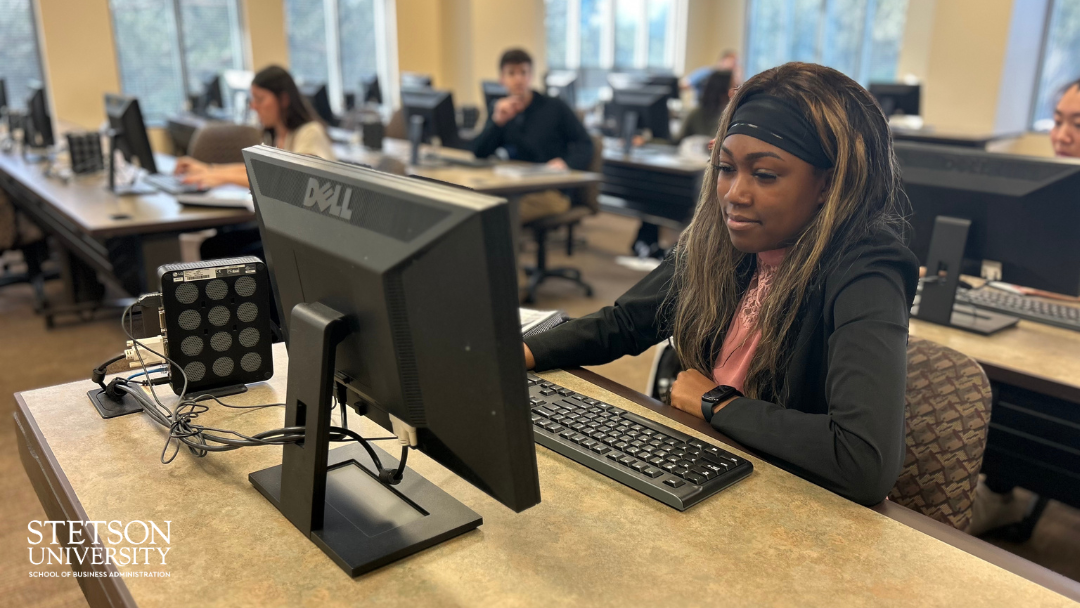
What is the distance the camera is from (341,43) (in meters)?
8.12

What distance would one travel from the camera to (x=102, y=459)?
1043mm

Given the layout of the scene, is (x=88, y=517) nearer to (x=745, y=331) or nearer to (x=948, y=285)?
(x=745, y=331)

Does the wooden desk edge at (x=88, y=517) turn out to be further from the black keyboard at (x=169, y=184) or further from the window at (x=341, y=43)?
the window at (x=341, y=43)

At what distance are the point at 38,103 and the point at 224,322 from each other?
377 cm

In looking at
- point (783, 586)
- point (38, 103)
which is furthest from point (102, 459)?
point (38, 103)

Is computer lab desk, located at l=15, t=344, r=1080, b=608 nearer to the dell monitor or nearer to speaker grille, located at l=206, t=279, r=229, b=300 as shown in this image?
the dell monitor

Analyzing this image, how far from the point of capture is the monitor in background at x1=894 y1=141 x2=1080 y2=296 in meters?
1.62

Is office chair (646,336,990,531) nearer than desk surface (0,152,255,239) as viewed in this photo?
Yes

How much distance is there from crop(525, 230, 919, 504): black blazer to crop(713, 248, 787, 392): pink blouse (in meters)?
0.08

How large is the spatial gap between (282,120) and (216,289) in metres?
2.23

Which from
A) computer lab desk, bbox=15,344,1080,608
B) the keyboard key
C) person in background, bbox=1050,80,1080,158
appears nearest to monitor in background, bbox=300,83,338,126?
person in background, bbox=1050,80,1080,158

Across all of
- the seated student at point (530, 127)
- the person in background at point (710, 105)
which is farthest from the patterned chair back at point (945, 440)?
the person in background at point (710, 105)

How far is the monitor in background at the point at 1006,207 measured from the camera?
5.31 ft

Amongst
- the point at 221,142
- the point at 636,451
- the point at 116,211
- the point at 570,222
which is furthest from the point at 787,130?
the point at 221,142
